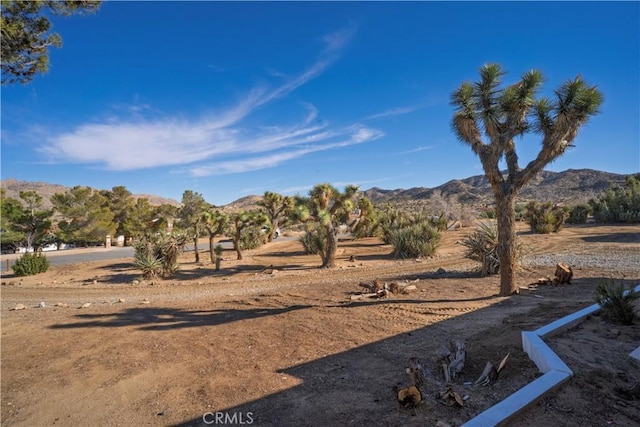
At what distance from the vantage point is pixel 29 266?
738 inches

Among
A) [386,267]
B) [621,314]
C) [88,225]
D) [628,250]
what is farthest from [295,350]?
[88,225]

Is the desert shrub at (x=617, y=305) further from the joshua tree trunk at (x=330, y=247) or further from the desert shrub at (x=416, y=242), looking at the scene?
the desert shrub at (x=416, y=242)

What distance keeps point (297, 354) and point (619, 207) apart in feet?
108

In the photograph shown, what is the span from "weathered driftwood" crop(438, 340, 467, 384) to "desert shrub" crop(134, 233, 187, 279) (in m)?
14.1

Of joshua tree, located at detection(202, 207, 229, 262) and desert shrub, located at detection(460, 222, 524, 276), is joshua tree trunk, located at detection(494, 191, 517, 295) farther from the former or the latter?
joshua tree, located at detection(202, 207, 229, 262)

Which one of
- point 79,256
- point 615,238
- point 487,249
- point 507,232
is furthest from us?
point 79,256

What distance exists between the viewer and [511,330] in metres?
5.60

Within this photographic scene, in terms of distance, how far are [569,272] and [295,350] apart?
27.0 feet

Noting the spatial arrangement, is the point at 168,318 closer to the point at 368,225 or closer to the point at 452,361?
the point at 452,361

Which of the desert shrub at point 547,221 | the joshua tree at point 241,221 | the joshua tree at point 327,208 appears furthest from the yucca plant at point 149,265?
the desert shrub at point 547,221

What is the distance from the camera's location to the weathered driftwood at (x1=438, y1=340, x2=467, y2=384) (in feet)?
13.8

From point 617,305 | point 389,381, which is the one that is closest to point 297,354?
point 389,381

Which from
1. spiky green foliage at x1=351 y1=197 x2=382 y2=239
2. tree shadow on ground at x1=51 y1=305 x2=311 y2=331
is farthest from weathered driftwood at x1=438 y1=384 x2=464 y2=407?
spiky green foliage at x1=351 y1=197 x2=382 y2=239

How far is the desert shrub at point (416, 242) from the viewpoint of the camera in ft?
55.7
